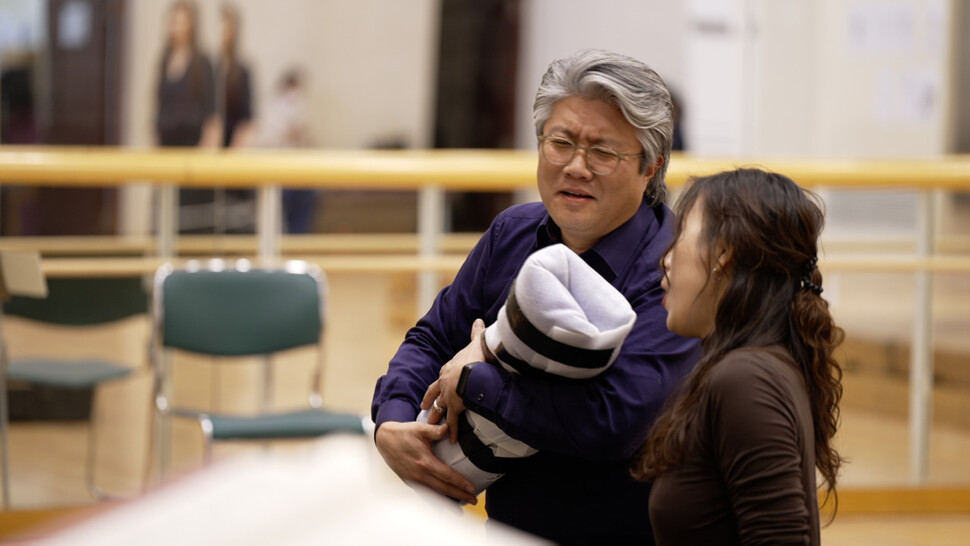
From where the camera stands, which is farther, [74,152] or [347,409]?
[347,409]

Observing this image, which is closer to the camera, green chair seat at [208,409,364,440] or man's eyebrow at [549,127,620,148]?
man's eyebrow at [549,127,620,148]

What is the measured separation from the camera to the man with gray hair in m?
1.64

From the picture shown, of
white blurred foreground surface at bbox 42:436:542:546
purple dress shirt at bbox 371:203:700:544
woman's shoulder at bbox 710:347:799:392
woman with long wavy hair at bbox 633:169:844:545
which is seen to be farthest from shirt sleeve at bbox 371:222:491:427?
white blurred foreground surface at bbox 42:436:542:546

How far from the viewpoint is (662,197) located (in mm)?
1951

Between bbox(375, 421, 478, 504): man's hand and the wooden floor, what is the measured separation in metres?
2.19

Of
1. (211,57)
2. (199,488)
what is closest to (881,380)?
(211,57)

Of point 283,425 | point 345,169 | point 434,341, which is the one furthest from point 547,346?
point 345,169

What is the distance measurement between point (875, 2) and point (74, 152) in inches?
181

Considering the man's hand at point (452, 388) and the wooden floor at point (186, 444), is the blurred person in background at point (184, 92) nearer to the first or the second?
the wooden floor at point (186, 444)

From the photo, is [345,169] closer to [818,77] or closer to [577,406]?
[577,406]

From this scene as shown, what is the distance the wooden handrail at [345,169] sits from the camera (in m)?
3.65

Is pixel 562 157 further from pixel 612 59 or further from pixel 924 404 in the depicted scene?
pixel 924 404

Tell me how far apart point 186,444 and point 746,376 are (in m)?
3.09

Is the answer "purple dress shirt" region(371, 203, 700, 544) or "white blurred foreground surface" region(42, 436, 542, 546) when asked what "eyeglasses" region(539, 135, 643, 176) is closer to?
"purple dress shirt" region(371, 203, 700, 544)
